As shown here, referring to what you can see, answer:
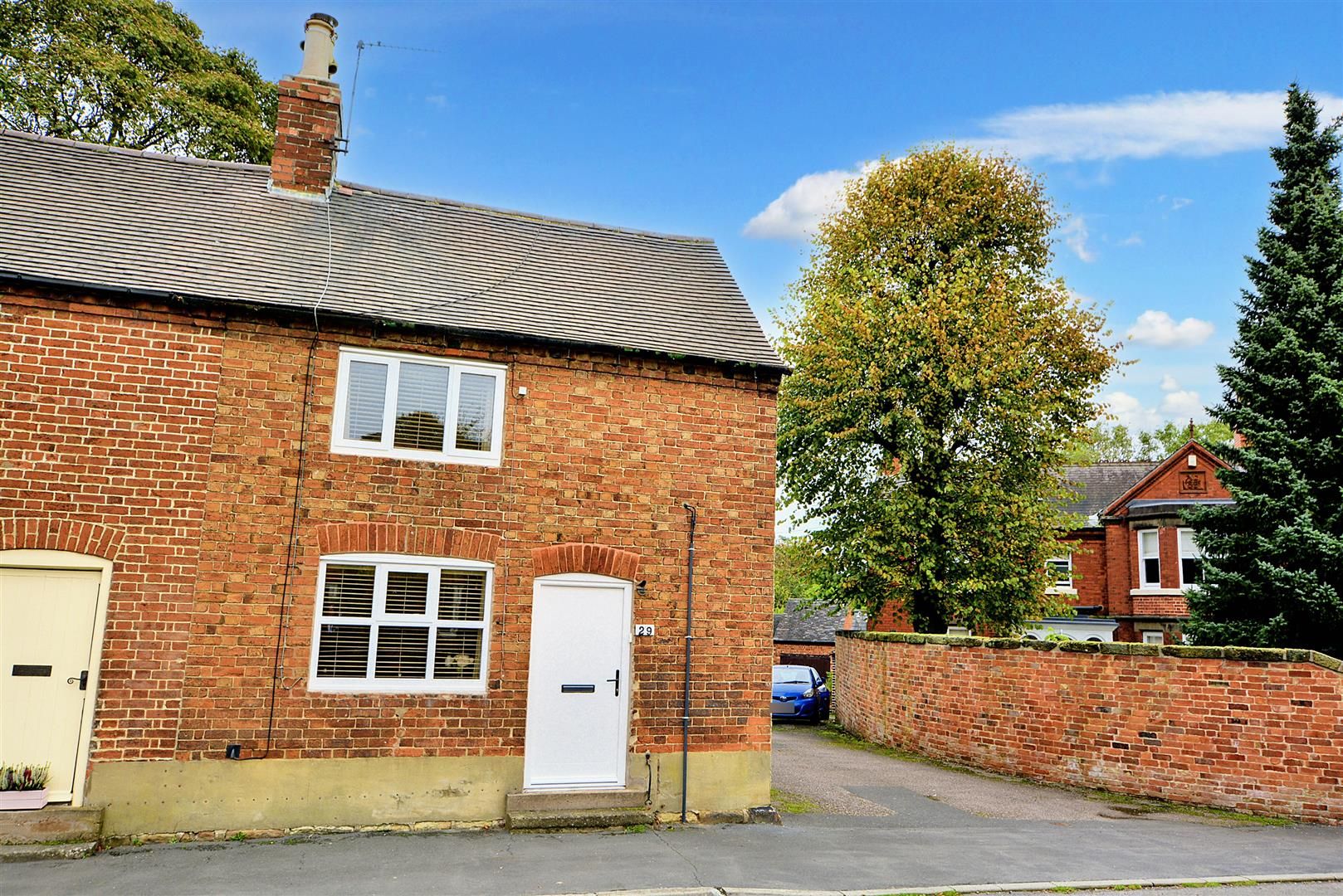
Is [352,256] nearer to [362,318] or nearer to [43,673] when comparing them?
[362,318]

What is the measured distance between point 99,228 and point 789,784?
1128 cm

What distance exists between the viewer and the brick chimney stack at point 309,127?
11312 mm

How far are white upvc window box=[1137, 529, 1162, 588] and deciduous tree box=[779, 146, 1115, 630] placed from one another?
26.0ft

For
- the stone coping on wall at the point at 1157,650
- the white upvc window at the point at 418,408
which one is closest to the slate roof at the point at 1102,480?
the stone coping on wall at the point at 1157,650

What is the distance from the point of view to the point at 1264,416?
1475 centimetres

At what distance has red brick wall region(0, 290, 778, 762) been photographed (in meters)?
8.57

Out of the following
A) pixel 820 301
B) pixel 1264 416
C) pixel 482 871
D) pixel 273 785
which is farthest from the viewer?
pixel 820 301

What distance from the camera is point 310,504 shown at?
913 cm

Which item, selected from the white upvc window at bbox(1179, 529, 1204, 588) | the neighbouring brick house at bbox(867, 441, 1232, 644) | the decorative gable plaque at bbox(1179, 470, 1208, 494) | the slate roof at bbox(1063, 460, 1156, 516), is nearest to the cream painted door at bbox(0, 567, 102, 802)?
the neighbouring brick house at bbox(867, 441, 1232, 644)

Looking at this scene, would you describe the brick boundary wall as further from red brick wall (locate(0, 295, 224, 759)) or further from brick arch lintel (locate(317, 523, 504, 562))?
red brick wall (locate(0, 295, 224, 759))

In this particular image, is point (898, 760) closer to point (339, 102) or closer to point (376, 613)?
point (376, 613)

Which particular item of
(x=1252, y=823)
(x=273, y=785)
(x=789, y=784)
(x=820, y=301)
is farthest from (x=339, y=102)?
(x=1252, y=823)

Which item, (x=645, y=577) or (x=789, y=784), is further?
(x=789, y=784)

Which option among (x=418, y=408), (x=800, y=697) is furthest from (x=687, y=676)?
(x=800, y=697)
